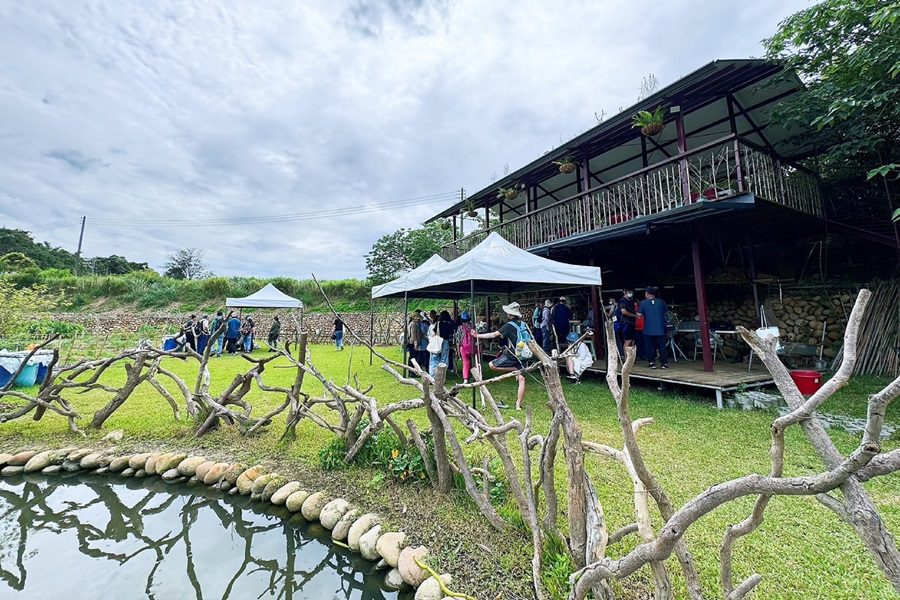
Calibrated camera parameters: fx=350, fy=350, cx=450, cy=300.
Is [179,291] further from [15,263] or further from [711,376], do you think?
[711,376]

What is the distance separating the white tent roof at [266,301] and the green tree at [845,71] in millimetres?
13934

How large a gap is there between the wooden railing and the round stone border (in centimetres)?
657

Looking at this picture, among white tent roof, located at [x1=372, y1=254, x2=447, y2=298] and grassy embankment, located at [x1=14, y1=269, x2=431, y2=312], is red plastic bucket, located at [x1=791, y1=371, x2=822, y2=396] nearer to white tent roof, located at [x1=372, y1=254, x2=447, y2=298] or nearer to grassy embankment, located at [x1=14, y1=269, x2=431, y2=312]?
white tent roof, located at [x1=372, y1=254, x2=447, y2=298]

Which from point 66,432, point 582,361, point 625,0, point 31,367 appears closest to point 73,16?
point 31,367

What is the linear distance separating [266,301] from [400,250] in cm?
1155

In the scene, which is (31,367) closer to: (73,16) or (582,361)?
(73,16)

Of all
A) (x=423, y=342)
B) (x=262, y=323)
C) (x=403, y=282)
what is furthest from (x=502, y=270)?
(x=262, y=323)

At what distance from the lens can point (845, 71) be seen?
5.25 meters

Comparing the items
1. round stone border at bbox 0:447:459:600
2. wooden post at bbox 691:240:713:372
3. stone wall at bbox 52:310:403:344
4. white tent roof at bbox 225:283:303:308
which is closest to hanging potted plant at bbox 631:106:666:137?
wooden post at bbox 691:240:713:372

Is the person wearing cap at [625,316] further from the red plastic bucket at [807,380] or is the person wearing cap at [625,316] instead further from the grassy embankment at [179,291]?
the grassy embankment at [179,291]

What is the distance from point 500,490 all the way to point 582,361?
114 inches

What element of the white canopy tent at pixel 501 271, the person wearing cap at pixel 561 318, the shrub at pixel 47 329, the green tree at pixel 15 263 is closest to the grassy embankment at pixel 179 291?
the green tree at pixel 15 263

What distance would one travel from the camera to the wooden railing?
606 cm

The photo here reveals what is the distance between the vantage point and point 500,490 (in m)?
2.65
